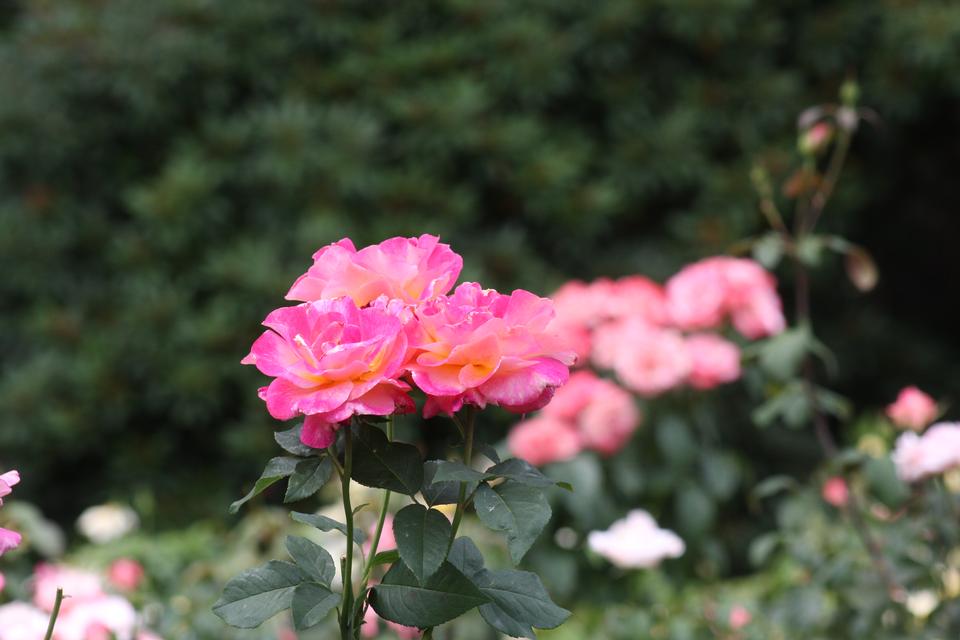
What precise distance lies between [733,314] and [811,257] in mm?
594

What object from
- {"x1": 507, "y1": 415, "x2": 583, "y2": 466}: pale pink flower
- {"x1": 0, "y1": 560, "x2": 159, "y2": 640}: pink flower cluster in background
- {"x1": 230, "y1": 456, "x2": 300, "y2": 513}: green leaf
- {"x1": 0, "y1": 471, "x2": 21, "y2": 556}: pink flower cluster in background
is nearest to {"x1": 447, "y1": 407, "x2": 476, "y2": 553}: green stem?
{"x1": 230, "y1": 456, "x2": 300, "y2": 513}: green leaf

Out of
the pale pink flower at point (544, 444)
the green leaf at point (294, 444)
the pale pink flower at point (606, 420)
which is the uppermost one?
the pale pink flower at point (606, 420)

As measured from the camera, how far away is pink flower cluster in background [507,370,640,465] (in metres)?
2.36

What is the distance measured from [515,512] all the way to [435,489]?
0.26 ft

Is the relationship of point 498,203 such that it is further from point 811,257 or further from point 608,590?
point 811,257

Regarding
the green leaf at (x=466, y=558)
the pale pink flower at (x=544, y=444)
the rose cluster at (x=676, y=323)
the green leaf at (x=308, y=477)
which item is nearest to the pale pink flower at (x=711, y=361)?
the rose cluster at (x=676, y=323)

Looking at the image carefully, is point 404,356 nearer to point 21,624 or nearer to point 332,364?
point 332,364

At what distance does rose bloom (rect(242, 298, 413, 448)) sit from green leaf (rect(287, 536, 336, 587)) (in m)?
0.12

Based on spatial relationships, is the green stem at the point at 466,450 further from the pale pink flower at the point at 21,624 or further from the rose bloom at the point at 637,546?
the rose bloom at the point at 637,546

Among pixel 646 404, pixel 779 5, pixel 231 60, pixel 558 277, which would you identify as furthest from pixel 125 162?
pixel 779 5

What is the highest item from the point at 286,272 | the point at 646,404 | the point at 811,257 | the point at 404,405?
the point at 286,272

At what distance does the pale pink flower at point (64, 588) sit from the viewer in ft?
4.61

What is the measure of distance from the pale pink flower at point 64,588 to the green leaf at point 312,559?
2.16ft

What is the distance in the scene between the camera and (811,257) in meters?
1.82
